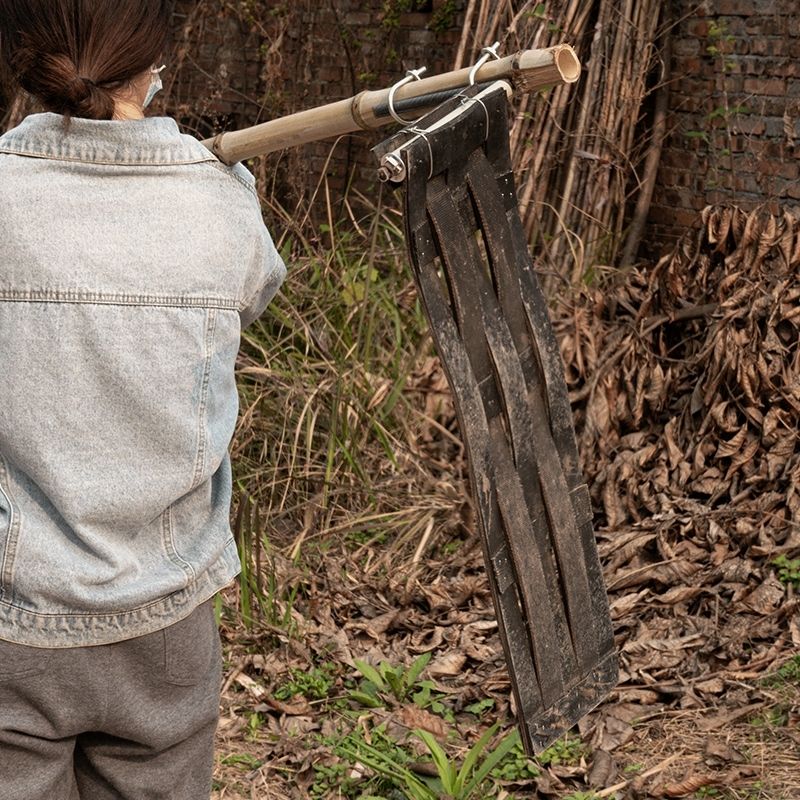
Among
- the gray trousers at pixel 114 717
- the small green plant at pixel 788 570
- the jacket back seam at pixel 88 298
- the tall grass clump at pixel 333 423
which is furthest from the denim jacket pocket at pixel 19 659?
the small green plant at pixel 788 570

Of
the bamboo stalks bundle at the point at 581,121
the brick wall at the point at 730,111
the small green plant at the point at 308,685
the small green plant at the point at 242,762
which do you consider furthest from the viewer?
the bamboo stalks bundle at the point at 581,121

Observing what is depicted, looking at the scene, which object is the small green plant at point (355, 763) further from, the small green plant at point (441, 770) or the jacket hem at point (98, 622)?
the jacket hem at point (98, 622)

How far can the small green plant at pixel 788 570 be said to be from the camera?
11.9 feet

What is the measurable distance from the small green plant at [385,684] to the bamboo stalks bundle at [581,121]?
91.0 inches

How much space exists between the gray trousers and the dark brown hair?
0.75 meters

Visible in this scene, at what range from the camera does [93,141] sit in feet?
5.36

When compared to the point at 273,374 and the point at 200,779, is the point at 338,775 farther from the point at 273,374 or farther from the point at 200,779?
the point at 273,374

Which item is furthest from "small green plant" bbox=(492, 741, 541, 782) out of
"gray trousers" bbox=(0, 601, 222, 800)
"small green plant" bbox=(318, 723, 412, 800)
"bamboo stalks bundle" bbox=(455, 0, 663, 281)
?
"bamboo stalks bundle" bbox=(455, 0, 663, 281)

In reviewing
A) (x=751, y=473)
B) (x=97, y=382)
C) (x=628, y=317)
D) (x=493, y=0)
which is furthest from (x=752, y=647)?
(x=493, y=0)

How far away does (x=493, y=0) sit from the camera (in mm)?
5262

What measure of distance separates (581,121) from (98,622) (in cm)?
423

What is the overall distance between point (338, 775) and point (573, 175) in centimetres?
326

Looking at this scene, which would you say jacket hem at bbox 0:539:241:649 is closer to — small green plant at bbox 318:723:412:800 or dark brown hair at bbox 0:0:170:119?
dark brown hair at bbox 0:0:170:119

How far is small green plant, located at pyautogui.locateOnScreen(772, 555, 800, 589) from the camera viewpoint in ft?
A: 11.9
